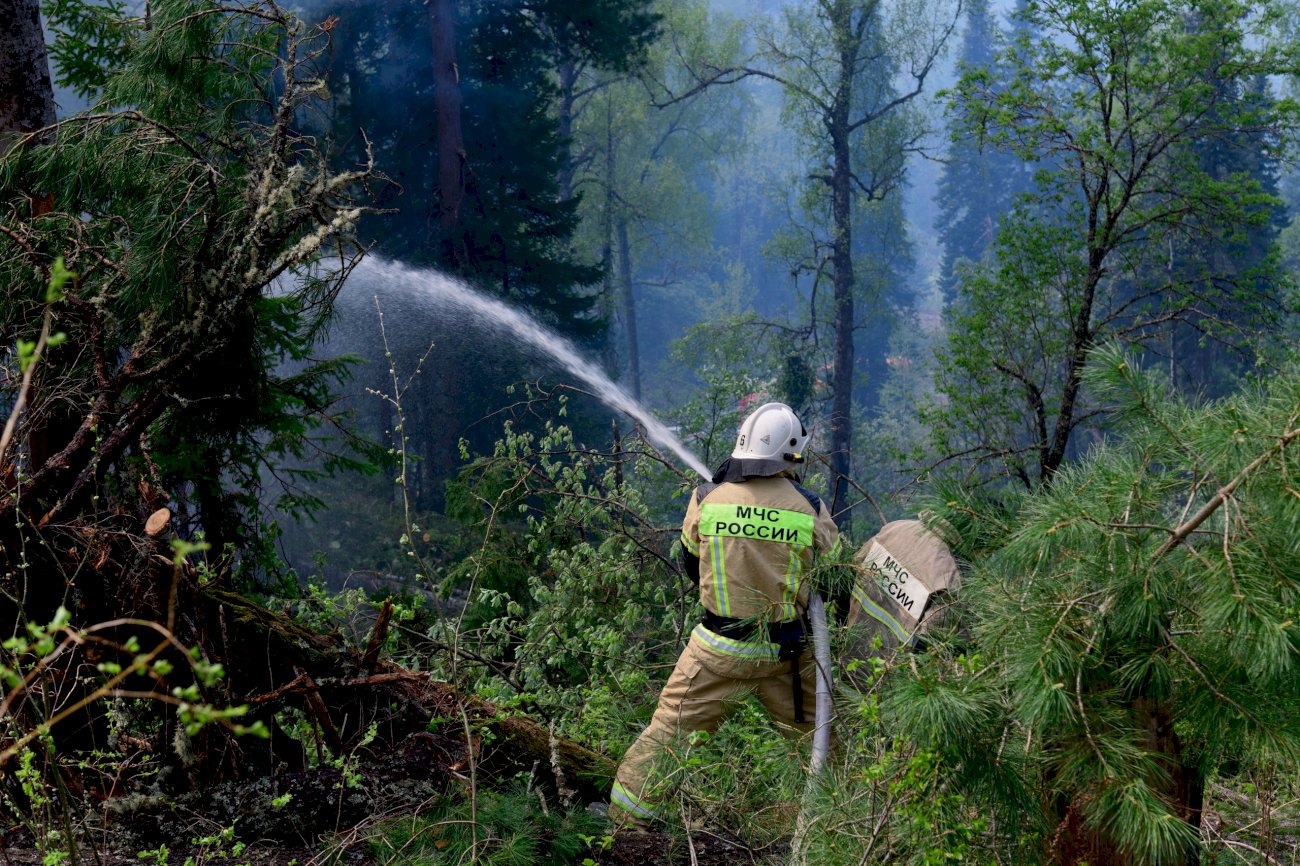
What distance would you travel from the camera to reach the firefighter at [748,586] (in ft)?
14.8

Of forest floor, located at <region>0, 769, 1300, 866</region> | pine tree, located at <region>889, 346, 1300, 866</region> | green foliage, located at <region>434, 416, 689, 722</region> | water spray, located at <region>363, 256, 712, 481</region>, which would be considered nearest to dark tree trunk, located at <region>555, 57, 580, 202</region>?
water spray, located at <region>363, 256, 712, 481</region>

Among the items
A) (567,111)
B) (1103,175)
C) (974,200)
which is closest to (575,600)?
(1103,175)

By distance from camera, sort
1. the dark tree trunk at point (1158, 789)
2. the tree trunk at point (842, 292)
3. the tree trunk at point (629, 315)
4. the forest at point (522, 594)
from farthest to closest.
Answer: the tree trunk at point (629, 315)
the tree trunk at point (842, 292)
the dark tree trunk at point (1158, 789)
the forest at point (522, 594)

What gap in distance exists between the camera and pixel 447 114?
18.2 metres

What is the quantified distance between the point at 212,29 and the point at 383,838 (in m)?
4.47

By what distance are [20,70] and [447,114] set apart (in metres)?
12.6

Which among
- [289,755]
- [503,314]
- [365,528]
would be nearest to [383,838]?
[289,755]

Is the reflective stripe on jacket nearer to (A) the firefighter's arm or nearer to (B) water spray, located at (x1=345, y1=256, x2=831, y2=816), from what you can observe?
(A) the firefighter's arm

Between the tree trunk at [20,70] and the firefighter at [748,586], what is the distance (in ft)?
15.0

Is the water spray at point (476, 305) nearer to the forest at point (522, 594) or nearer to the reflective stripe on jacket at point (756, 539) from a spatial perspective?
the forest at point (522, 594)

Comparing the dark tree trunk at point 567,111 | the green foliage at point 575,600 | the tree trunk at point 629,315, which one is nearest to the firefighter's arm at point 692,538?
the green foliage at point 575,600

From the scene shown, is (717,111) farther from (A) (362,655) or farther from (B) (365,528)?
(A) (362,655)

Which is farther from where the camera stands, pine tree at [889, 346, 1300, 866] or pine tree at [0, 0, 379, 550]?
pine tree at [0, 0, 379, 550]

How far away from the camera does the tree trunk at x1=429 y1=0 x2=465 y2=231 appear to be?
710 inches
